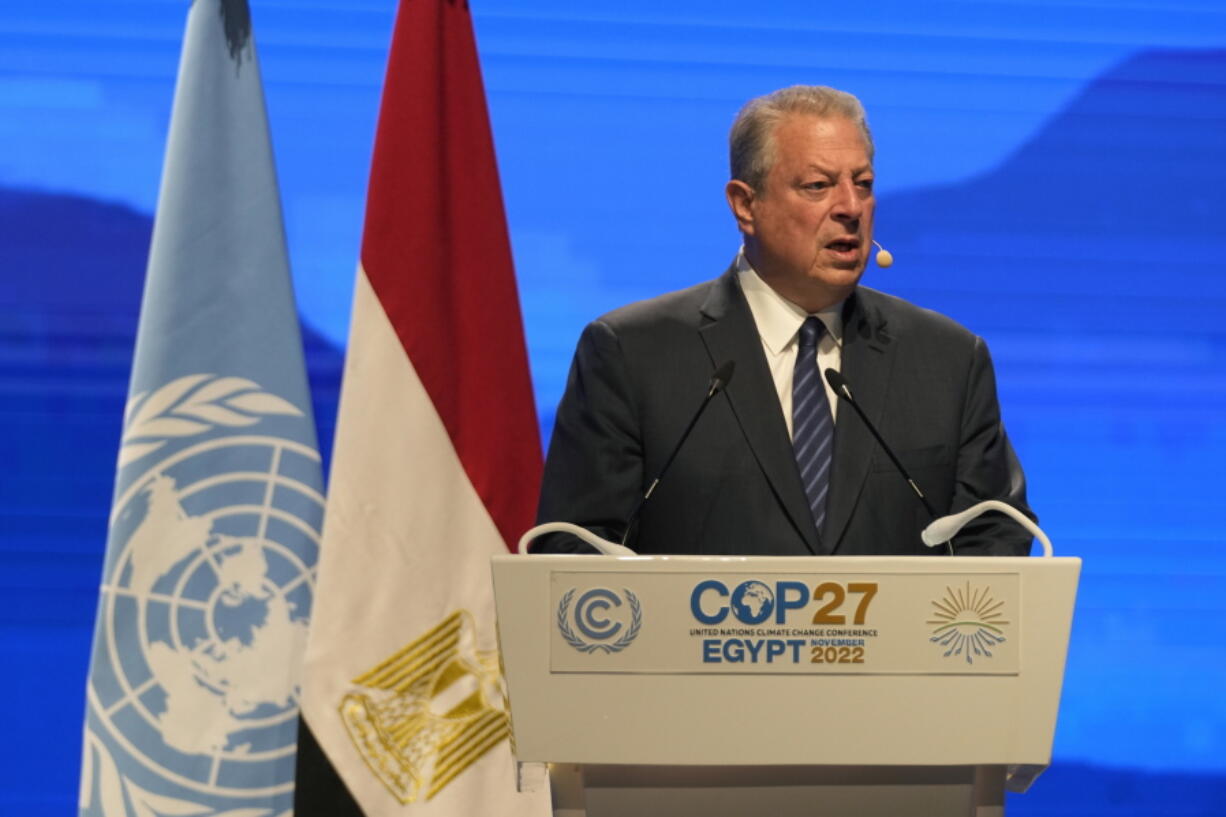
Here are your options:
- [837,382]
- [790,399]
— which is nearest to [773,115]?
[790,399]

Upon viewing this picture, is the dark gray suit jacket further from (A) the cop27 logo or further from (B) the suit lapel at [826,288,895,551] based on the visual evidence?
(A) the cop27 logo

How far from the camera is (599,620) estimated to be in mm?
1624

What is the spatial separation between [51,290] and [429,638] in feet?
3.93

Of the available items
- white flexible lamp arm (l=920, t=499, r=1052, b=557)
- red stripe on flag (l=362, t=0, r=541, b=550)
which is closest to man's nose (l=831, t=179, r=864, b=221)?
white flexible lamp arm (l=920, t=499, r=1052, b=557)

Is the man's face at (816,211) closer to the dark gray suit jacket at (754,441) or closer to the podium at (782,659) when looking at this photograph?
the dark gray suit jacket at (754,441)

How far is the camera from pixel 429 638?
3088 mm

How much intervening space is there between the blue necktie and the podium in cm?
55

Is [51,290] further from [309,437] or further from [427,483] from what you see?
[427,483]

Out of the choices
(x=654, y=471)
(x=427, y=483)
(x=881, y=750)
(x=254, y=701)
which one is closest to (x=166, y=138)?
(x=427, y=483)

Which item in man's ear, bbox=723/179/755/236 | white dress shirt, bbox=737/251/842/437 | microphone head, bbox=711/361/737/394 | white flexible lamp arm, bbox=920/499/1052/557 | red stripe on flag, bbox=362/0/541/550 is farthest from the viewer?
red stripe on flag, bbox=362/0/541/550

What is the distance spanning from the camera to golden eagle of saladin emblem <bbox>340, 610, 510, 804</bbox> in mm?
3027

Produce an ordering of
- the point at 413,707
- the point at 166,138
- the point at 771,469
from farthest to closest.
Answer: the point at 166,138 → the point at 413,707 → the point at 771,469

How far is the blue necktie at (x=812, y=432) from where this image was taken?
2.20m

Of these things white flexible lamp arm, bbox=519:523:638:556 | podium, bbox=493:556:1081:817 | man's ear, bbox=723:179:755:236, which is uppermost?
man's ear, bbox=723:179:755:236
